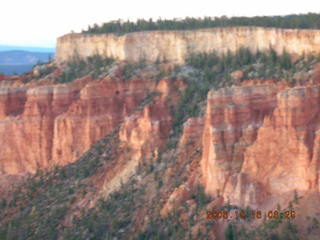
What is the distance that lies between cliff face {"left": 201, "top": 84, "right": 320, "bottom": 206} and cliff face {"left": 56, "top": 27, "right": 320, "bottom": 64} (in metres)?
5.51

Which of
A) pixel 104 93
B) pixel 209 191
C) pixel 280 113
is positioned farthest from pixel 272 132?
pixel 104 93

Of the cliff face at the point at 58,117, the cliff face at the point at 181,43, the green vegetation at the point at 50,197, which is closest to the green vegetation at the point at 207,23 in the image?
the cliff face at the point at 181,43

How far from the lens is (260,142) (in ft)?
206

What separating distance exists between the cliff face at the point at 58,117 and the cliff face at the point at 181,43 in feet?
10.7

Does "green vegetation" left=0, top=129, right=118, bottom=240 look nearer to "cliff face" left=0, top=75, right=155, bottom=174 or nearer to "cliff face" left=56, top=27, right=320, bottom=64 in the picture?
"cliff face" left=0, top=75, right=155, bottom=174

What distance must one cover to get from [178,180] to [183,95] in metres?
8.24

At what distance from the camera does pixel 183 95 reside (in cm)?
7406

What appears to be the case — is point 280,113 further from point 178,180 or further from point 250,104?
point 178,180

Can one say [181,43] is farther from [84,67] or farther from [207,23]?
[84,67]

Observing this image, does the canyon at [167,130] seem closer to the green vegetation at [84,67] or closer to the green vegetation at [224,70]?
the green vegetation at [224,70]

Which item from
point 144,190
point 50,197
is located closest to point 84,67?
point 50,197

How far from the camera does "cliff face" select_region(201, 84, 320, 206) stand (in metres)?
61.0

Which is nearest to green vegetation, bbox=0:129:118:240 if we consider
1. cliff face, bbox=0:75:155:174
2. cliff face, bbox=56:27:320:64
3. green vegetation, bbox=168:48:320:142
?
cliff face, bbox=0:75:155:174

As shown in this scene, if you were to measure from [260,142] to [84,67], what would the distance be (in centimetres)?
2455
